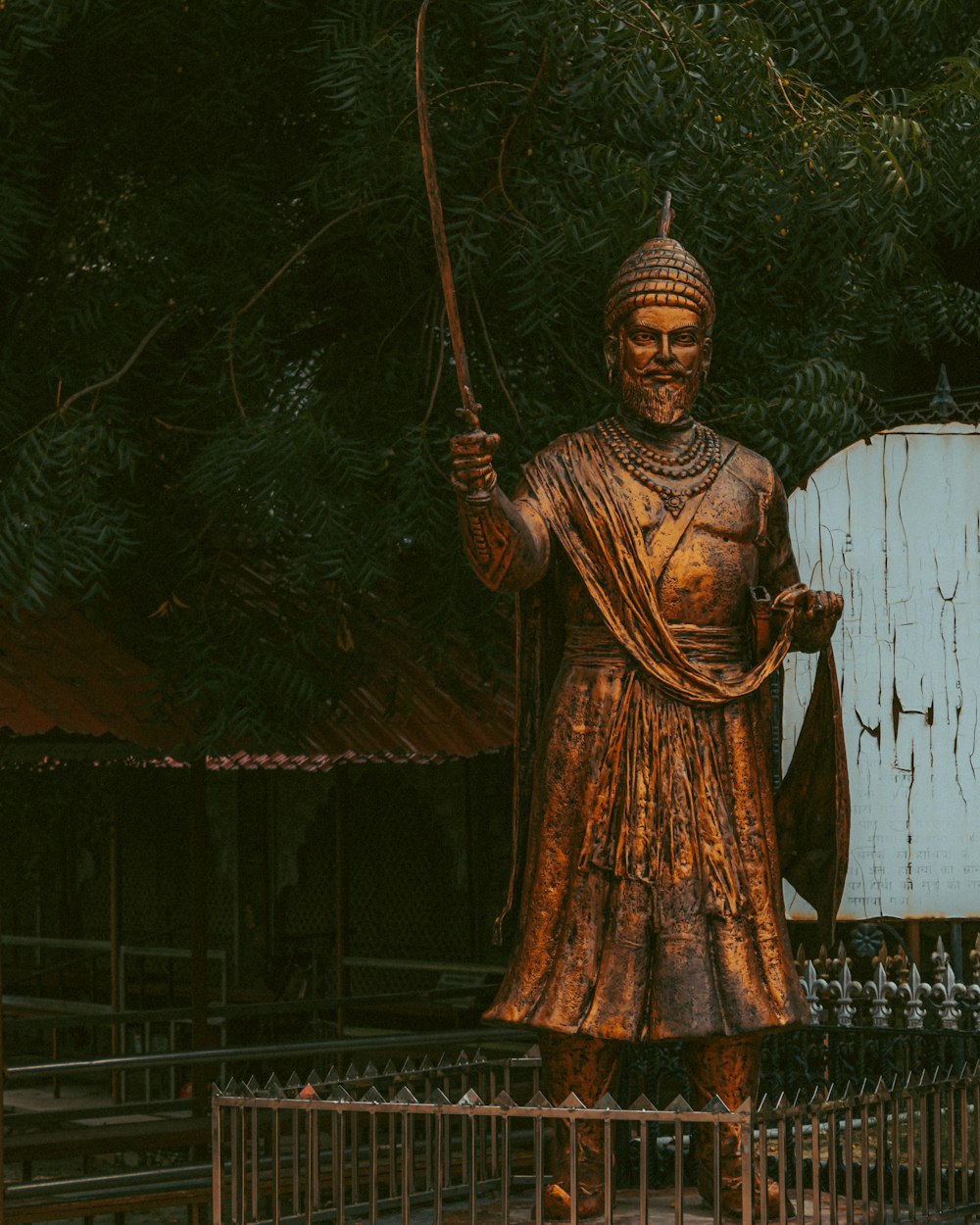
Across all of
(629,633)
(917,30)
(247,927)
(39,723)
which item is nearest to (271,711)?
(39,723)

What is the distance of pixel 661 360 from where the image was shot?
17.1 ft

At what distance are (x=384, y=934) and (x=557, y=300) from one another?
5560 millimetres

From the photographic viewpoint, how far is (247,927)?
1332 centimetres

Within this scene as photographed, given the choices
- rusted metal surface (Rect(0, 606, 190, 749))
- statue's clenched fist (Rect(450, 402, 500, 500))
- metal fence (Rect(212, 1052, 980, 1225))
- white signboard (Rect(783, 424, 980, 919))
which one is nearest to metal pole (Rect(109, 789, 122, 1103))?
rusted metal surface (Rect(0, 606, 190, 749))

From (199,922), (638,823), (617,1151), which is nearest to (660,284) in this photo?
(638,823)

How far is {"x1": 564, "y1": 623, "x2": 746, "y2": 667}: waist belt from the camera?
517cm

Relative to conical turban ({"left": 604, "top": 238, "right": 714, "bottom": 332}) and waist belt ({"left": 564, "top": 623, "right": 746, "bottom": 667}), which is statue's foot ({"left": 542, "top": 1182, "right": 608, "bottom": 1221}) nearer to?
waist belt ({"left": 564, "top": 623, "right": 746, "bottom": 667})

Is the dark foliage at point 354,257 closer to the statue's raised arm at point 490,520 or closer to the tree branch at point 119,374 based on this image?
the tree branch at point 119,374

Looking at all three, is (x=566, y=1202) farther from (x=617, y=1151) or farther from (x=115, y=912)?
(x=115, y=912)

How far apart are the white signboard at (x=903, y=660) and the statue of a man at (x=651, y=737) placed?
0.94 m

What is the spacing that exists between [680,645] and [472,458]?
0.87 meters

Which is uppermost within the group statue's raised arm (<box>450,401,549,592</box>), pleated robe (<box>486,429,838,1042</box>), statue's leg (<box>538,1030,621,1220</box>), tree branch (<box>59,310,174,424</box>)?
tree branch (<box>59,310,174,424</box>)

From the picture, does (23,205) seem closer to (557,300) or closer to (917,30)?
(557,300)

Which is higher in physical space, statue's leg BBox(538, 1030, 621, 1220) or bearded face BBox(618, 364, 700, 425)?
bearded face BBox(618, 364, 700, 425)
